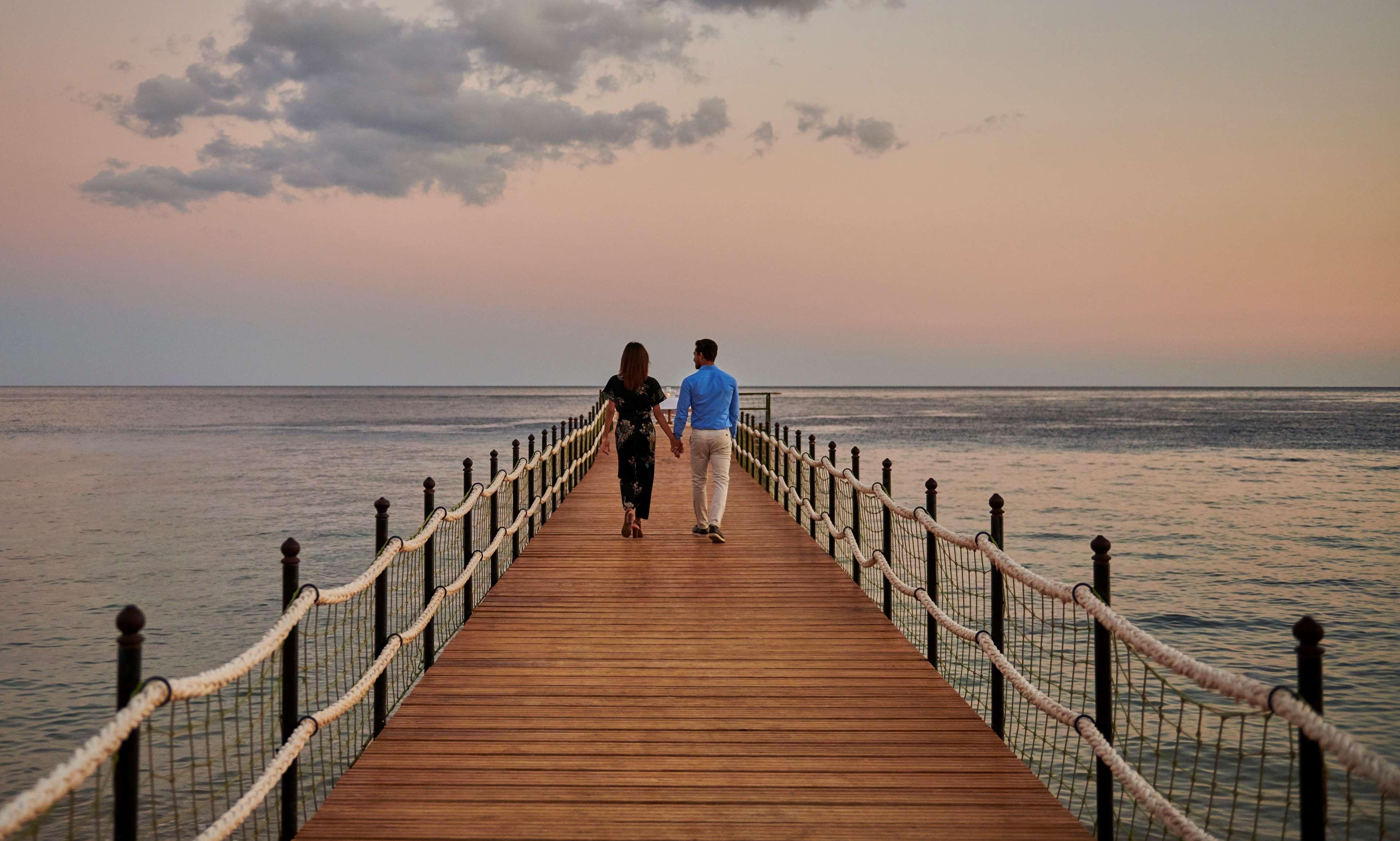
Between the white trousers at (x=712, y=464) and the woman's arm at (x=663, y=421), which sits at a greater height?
the woman's arm at (x=663, y=421)

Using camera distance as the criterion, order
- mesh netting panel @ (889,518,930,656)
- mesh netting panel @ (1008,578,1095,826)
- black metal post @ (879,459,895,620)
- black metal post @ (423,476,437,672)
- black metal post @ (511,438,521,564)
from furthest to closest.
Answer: black metal post @ (511,438,521,564) → mesh netting panel @ (889,518,930,656) → black metal post @ (879,459,895,620) → mesh netting panel @ (1008,578,1095,826) → black metal post @ (423,476,437,672)

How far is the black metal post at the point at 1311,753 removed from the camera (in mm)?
2537

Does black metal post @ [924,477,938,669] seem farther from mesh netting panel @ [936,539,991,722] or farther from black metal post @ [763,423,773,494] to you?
black metal post @ [763,423,773,494]

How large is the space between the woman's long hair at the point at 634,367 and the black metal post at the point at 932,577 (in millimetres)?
3957

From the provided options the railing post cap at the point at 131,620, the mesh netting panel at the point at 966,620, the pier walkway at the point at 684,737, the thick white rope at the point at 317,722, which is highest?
the railing post cap at the point at 131,620

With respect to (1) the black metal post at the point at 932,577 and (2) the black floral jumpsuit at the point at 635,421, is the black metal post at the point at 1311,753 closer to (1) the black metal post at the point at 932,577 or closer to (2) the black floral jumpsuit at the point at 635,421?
(1) the black metal post at the point at 932,577

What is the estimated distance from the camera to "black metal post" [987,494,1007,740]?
507cm

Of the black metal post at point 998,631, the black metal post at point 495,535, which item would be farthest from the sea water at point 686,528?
the black metal post at point 998,631

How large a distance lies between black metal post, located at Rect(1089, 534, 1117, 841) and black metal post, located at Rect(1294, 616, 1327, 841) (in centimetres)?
114

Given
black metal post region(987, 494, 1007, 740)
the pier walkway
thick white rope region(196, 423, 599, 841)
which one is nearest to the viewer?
thick white rope region(196, 423, 599, 841)

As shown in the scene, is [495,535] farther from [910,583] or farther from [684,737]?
[910,583]

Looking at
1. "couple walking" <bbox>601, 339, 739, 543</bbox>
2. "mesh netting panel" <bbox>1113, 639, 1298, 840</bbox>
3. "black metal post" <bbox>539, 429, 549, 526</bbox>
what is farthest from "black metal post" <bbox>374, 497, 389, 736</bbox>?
"black metal post" <bbox>539, 429, 549, 526</bbox>

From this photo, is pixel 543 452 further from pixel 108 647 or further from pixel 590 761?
pixel 590 761

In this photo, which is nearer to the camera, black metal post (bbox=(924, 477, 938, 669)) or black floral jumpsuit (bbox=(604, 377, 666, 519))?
black metal post (bbox=(924, 477, 938, 669))
